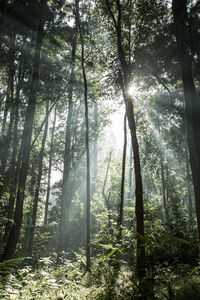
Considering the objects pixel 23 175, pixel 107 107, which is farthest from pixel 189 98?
pixel 23 175

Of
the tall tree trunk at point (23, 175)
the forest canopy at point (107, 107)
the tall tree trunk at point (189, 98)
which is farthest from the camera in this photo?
the tall tree trunk at point (189, 98)

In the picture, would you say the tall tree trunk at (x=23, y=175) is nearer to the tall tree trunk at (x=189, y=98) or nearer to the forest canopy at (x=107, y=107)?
the forest canopy at (x=107, y=107)

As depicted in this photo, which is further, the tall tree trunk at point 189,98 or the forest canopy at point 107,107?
the tall tree trunk at point 189,98

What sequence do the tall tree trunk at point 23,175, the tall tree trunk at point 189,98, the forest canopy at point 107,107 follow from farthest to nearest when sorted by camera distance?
the tall tree trunk at point 189,98, the tall tree trunk at point 23,175, the forest canopy at point 107,107

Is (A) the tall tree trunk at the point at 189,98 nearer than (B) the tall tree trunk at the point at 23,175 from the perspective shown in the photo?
No

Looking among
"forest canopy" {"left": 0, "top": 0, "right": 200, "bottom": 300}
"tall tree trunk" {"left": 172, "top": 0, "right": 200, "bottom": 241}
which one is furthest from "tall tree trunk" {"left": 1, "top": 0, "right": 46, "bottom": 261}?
"tall tree trunk" {"left": 172, "top": 0, "right": 200, "bottom": 241}

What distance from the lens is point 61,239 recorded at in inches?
448

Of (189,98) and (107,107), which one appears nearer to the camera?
(189,98)

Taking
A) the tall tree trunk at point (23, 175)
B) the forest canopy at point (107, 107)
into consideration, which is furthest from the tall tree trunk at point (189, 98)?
the tall tree trunk at point (23, 175)

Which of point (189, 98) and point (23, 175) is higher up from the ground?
point (189, 98)

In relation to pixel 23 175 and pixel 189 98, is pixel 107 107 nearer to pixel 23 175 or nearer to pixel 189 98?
pixel 189 98

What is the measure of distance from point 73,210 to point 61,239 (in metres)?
12.6

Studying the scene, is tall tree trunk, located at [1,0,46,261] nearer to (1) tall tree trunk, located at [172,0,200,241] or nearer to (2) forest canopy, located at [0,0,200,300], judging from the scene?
(2) forest canopy, located at [0,0,200,300]

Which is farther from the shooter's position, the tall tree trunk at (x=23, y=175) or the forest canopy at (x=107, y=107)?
the tall tree trunk at (x=23, y=175)
